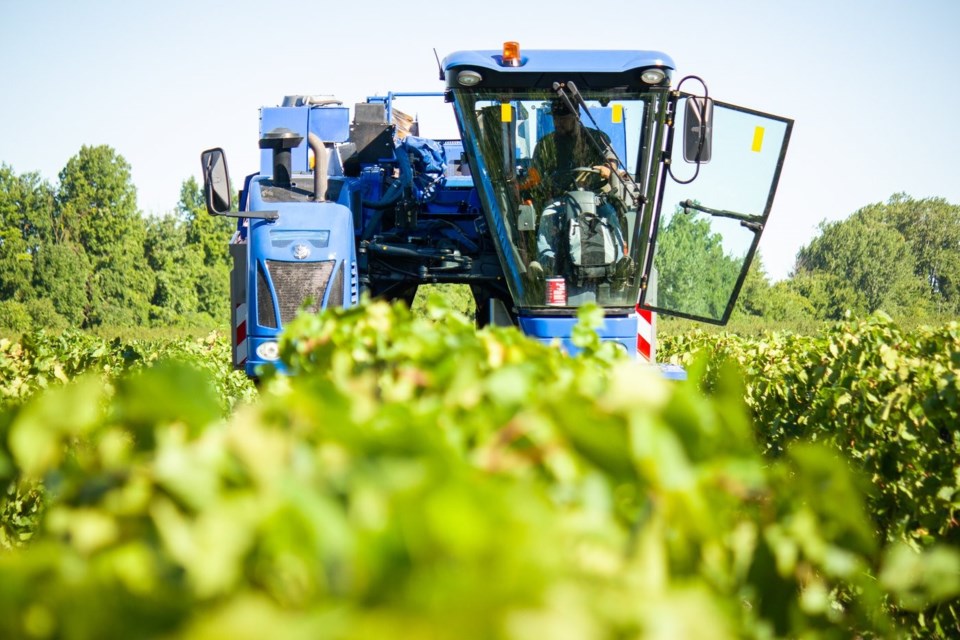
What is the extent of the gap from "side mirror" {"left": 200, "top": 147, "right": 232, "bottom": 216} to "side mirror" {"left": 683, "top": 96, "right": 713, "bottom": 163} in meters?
2.86

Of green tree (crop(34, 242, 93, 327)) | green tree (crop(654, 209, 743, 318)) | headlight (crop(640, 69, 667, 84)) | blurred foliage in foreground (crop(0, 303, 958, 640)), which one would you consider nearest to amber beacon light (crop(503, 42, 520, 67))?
headlight (crop(640, 69, 667, 84))

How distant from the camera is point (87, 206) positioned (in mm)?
66312

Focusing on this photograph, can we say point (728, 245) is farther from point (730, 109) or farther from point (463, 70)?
point (463, 70)

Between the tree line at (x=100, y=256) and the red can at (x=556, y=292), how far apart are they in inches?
1922

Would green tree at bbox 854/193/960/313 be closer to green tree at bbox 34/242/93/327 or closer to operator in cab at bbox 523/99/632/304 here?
green tree at bbox 34/242/93/327

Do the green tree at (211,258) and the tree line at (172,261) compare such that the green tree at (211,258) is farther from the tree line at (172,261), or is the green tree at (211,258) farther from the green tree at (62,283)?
the green tree at (62,283)

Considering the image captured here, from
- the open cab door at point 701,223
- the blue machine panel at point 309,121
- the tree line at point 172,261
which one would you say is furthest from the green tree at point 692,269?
the tree line at point 172,261

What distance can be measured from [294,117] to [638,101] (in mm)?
4043

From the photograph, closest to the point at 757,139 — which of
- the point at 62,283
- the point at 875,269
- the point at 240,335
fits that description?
the point at 240,335

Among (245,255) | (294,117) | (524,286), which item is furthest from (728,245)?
(294,117)

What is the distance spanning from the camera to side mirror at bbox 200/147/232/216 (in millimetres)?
6465

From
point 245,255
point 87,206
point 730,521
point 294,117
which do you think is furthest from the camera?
point 87,206

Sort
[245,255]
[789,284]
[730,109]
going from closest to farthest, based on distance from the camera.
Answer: [730,109] → [245,255] → [789,284]

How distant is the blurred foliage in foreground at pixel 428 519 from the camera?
1.00 meters
